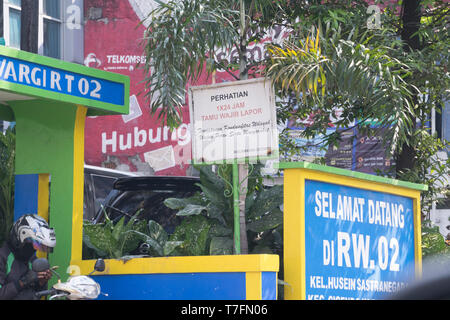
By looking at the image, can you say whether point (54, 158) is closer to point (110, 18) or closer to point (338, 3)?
point (338, 3)

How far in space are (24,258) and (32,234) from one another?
0.74 feet

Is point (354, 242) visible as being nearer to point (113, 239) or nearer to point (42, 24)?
point (113, 239)

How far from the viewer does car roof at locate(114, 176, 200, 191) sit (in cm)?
988

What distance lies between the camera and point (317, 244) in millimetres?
7188

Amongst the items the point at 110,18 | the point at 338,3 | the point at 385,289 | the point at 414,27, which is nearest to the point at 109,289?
the point at 385,289

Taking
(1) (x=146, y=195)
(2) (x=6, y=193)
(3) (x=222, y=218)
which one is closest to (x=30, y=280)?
(3) (x=222, y=218)

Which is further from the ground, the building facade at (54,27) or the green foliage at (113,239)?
the building facade at (54,27)

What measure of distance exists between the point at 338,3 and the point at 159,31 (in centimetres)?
305

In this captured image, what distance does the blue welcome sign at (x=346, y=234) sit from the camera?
7039 millimetres

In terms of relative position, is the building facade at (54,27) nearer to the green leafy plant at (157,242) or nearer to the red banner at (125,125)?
the red banner at (125,125)

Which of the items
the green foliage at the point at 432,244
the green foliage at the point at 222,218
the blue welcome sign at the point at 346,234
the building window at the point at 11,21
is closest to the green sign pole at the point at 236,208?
the green foliage at the point at 222,218

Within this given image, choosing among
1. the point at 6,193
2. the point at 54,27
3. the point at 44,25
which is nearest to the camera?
the point at 6,193

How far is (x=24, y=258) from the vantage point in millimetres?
7047
